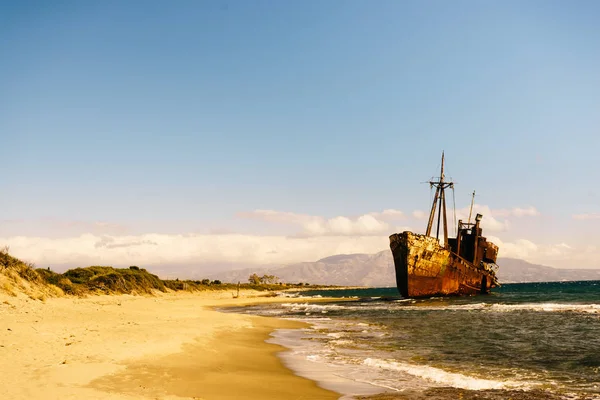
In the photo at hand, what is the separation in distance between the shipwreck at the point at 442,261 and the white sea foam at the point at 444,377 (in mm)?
44466

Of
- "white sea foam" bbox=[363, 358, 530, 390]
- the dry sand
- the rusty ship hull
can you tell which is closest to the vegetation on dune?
the dry sand

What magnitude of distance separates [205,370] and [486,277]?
2762 inches

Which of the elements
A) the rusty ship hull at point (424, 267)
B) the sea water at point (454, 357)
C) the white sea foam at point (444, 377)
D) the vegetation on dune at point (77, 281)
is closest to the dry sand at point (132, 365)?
the sea water at point (454, 357)

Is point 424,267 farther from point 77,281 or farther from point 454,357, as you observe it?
point 77,281

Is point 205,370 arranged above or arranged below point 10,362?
below

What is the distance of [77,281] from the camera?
169 ft

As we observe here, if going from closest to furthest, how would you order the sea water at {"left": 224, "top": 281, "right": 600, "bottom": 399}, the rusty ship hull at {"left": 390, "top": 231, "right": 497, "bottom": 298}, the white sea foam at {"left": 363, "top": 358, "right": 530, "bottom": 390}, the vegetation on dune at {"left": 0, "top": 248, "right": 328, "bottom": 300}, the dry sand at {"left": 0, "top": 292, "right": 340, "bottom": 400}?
the dry sand at {"left": 0, "top": 292, "right": 340, "bottom": 400} → the sea water at {"left": 224, "top": 281, "right": 600, "bottom": 399} → the white sea foam at {"left": 363, "top": 358, "right": 530, "bottom": 390} → the vegetation on dune at {"left": 0, "top": 248, "right": 328, "bottom": 300} → the rusty ship hull at {"left": 390, "top": 231, "right": 497, "bottom": 298}

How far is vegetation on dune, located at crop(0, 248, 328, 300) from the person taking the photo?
108ft

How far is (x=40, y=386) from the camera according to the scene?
9.87 meters

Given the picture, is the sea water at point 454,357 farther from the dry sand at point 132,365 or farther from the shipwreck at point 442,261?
the shipwreck at point 442,261

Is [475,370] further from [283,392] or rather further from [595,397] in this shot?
[283,392]

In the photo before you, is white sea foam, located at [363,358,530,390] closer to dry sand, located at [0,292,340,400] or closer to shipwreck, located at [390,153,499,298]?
dry sand, located at [0,292,340,400]

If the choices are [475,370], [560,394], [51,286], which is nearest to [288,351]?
[475,370]

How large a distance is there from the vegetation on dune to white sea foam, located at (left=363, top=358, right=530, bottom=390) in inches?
1071
